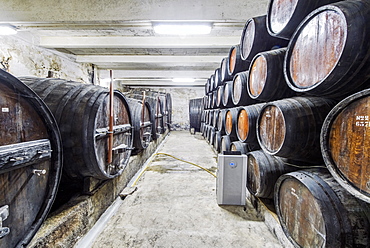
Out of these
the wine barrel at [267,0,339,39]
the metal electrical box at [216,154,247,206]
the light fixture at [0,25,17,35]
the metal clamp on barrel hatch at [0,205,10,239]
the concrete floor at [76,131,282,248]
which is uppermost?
the light fixture at [0,25,17,35]

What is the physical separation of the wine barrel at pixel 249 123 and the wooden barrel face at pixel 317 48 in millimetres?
942

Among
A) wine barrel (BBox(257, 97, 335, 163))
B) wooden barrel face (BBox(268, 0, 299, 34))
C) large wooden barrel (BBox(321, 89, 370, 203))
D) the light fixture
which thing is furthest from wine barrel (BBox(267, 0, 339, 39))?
the light fixture

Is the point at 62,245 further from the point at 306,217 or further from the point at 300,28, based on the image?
the point at 300,28

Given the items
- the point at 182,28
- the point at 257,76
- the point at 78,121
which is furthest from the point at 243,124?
the point at 78,121

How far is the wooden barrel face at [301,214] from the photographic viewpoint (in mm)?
1259

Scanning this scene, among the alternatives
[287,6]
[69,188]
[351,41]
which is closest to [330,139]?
[351,41]

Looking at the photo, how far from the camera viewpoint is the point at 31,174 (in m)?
1.23

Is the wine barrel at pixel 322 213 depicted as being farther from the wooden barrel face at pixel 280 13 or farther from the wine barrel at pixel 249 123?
the wooden barrel face at pixel 280 13

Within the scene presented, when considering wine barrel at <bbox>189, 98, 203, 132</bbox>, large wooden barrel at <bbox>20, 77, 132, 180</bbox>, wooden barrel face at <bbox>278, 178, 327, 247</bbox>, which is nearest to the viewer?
wooden barrel face at <bbox>278, 178, 327, 247</bbox>

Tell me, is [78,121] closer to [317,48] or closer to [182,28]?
[317,48]

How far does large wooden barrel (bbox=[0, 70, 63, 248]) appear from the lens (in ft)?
3.45

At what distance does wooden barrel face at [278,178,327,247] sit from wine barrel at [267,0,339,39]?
1256mm

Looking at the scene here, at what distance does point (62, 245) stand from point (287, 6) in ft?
8.93

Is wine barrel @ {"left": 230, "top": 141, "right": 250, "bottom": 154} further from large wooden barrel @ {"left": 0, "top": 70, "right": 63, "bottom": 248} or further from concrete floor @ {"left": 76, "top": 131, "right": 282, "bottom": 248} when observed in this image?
large wooden barrel @ {"left": 0, "top": 70, "right": 63, "bottom": 248}
